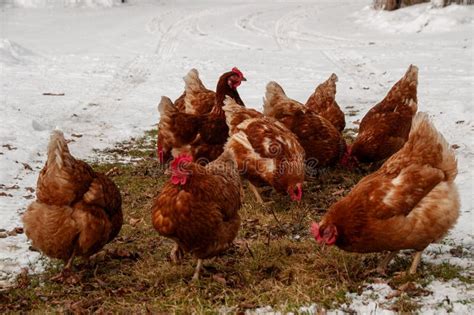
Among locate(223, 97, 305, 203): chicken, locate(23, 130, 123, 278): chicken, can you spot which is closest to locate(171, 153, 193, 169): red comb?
locate(23, 130, 123, 278): chicken

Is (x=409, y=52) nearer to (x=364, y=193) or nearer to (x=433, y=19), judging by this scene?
(x=433, y=19)

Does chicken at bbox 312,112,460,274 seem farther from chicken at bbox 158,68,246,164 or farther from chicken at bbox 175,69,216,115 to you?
chicken at bbox 175,69,216,115

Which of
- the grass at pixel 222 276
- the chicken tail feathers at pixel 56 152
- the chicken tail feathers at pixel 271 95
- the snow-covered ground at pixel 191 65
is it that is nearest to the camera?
the grass at pixel 222 276

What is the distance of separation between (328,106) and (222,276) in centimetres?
423

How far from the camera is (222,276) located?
499 cm

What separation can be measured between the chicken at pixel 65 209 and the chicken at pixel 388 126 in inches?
146

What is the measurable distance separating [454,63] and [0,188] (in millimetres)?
11155

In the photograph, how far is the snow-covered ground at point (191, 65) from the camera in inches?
323

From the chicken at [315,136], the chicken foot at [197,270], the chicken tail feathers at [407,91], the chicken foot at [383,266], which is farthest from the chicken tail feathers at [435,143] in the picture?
the chicken tail feathers at [407,91]

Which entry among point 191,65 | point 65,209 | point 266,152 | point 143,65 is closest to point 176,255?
point 65,209

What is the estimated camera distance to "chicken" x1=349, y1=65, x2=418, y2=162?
285 inches

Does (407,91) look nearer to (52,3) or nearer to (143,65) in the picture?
(143,65)

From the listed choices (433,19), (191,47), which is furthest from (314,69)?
(433,19)

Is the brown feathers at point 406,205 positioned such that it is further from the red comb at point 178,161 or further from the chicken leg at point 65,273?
the chicken leg at point 65,273
